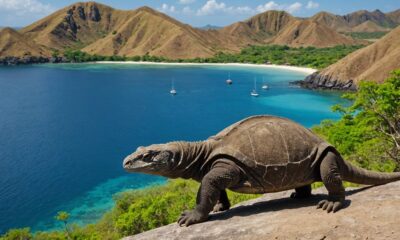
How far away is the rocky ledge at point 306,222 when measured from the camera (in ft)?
28.3

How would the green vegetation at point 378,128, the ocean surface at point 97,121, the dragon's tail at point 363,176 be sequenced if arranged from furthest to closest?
the ocean surface at point 97,121, the green vegetation at point 378,128, the dragon's tail at point 363,176

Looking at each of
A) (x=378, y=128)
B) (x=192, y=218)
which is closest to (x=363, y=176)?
(x=192, y=218)

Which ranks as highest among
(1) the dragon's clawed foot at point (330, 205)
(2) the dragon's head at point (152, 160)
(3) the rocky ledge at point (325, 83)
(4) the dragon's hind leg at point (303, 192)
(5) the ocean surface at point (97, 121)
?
(2) the dragon's head at point (152, 160)

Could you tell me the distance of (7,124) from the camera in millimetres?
75750

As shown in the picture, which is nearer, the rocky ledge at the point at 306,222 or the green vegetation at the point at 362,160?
the rocky ledge at the point at 306,222

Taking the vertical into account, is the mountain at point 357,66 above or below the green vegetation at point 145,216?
above

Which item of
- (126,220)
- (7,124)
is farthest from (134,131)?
(126,220)

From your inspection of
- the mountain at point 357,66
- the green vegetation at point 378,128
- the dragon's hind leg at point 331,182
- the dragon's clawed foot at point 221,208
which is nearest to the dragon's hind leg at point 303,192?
the dragon's hind leg at point 331,182

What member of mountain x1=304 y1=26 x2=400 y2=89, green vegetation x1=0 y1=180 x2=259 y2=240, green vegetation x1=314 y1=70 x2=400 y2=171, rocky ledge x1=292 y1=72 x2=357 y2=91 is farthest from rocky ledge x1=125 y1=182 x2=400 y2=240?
rocky ledge x1=292 y1=72 x2=357 y2=91

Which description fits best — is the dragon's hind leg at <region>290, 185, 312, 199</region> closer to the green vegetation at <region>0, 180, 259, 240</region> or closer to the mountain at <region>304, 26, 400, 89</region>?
the green vegetation at <region>0, 180, 259, 240</region>

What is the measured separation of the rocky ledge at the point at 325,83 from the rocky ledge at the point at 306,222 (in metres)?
112

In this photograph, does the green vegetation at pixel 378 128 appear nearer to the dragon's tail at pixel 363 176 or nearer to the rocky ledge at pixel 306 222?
the dragon's tail at pixel 363 176

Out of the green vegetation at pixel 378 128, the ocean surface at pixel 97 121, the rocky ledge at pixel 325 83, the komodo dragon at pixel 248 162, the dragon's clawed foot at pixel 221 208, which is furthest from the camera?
the rocky ledge at pixel 325 83

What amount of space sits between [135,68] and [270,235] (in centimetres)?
18972
